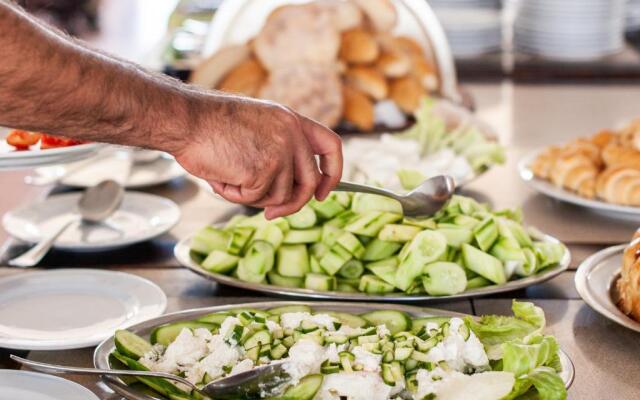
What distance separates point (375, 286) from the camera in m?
1.51

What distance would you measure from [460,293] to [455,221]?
0.59 feet

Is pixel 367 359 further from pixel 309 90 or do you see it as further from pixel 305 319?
pixel 309 90

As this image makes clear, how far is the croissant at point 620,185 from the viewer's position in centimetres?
191

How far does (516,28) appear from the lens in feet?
11.6

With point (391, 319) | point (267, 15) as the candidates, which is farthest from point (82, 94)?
point (267, 15)

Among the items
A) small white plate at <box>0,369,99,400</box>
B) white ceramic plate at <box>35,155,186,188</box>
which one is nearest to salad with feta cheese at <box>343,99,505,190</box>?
white ceramic plate at <box>35,155,186,188</box>

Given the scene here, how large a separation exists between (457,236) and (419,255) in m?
0.09

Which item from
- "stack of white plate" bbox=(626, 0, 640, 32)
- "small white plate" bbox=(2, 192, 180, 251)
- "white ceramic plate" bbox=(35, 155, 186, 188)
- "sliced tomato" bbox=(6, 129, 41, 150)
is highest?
"sliced tomato" bbox=(6, 129, 41, 150)

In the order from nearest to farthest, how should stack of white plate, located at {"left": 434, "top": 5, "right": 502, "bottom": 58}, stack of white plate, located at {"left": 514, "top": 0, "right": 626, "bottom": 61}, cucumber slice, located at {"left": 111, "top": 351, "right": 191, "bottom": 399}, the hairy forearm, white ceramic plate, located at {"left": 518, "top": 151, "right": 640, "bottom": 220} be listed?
1. the hairy forearm
2. cucumber slice, located at {"left": 111, "top": 351, "right": 191, "bottom": 399}
3. white ceramic plate, located at {"left": 518, "top": 151, "right": 640, "bottom": 220}
4. stack of white plate, located at {"left": 514, "top": 0, "right": 626, "bottom": 61}
5. stack of white plate, located at {"left": 434, "top": 5, "right": 502, "bottom": 58}

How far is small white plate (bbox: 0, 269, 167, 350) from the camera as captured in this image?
140cm

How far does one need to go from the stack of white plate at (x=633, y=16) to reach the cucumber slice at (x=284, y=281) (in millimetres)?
2660

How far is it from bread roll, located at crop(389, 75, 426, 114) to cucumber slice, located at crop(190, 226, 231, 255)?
1017mm

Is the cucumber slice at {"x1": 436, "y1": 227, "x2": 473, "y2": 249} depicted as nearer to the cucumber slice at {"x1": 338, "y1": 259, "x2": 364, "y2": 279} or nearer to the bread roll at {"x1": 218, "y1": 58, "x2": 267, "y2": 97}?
the cucumber slice at {"x1": 338, "y1": 259, "x2": 364, "y2": 279}

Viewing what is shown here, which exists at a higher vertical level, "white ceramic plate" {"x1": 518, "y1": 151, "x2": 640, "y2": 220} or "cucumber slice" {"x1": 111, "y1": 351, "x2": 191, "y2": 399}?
"cucumber slice" {"x1": 111, "y1": 351, "x2": 191, "y2": 399}
